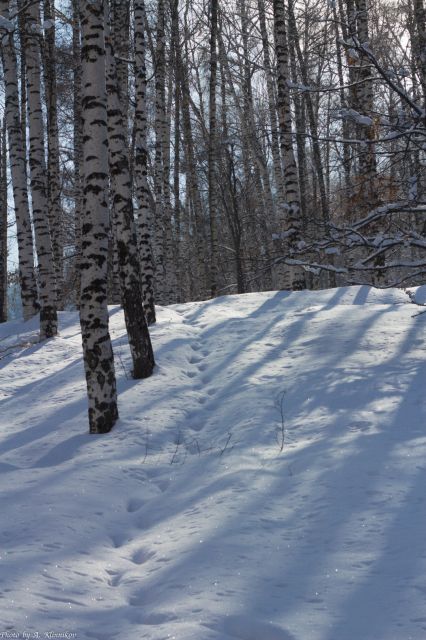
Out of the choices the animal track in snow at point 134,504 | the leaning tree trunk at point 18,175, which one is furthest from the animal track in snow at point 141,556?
the leaning tree trunk at point 18,175

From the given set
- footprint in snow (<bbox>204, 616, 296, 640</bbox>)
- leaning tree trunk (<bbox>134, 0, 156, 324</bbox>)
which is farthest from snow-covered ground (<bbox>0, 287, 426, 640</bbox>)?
leaning tree trunk (<bbox>134, 0, 156, 324</bbox>)

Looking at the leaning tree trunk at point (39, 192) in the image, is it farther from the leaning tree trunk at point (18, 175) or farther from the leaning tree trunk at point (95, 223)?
the leaning tree trunk at point (95, 223)

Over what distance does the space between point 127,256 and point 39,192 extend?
4.45 m

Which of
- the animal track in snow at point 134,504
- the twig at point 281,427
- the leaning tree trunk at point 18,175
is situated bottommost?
the animal track in snow at point 134,504

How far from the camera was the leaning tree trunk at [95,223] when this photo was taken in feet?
18.9

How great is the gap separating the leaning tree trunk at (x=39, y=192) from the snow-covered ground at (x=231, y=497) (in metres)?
2.66

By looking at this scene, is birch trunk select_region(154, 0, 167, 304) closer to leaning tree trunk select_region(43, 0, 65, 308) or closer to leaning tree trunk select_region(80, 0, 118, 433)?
leaning tree trunk select_region(43, 0, 65, 308)

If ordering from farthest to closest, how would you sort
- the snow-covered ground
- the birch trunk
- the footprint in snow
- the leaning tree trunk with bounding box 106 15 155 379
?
the birch trunk < the leaning tree trunk with bounding box 106 15 155 379 < the snow-covered ground < the footprint in snow

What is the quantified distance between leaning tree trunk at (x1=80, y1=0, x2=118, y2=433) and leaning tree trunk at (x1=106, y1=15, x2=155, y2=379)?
155cm

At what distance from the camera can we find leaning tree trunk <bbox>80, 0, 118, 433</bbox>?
5.77 m

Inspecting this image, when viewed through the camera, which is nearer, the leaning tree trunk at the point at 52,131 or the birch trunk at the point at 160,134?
the leaning tree trunk at the point at 52,131

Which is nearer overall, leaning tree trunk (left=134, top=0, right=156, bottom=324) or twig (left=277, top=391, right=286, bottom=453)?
twig (left=277, top=391, right=286, bottom=453)

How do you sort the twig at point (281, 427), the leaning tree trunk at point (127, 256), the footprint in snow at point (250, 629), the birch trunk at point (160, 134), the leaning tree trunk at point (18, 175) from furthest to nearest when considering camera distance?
the birch trunk at point (160, 134) → the leaning tree trunk at point (18, 175) → the leaning tree trunk at point (127, 256) → the twig at point (281, 427) → the footprint in snow at point (250, 629)

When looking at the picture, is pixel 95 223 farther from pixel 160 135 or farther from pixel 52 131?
pixel 160 135
